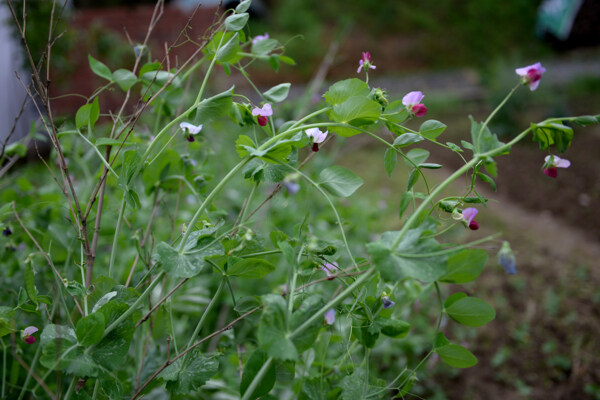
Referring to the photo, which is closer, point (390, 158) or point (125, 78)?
point (390, 158)

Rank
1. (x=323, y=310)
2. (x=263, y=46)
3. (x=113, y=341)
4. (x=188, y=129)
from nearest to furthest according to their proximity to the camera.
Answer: (x=323, y=310)
(x=113, y=341)
(x=188, y=129)
(x=263, y=46)

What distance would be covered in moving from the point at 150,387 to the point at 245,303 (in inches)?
8.2

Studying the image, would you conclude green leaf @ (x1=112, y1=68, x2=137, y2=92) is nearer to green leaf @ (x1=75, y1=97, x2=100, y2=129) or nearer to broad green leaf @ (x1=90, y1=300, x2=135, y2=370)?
green leaf @ (x1=75, y1=97, x2=100, y2=129)

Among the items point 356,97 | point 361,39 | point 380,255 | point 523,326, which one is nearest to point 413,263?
point 380,255

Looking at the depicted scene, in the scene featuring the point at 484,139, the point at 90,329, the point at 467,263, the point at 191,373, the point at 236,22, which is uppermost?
the point at 236,22

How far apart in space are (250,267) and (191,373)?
0.18 m

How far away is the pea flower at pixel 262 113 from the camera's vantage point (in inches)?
25.3

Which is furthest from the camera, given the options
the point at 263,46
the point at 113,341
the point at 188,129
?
the point at 263,46

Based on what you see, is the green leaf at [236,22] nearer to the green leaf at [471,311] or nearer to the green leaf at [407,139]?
the green leaf at [407,139]

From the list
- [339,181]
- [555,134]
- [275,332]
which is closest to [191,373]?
[275,332]

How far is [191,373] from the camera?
0.64 m

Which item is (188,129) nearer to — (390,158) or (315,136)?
(315,136)

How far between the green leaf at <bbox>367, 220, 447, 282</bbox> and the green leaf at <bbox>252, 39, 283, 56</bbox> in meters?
0.49

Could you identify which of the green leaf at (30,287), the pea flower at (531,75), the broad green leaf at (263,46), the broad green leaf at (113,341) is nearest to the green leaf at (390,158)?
the pea flower at (531,75)
